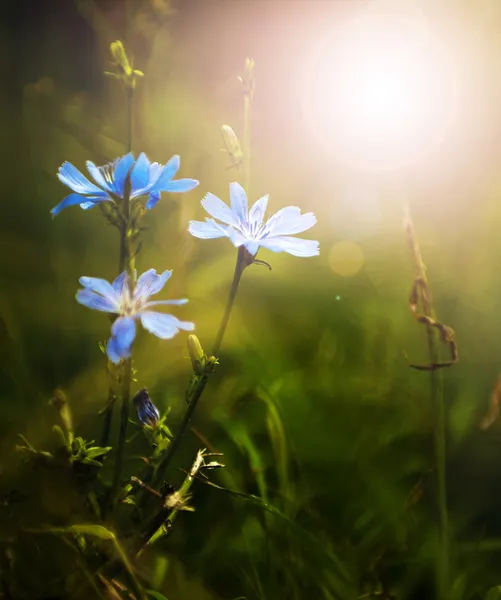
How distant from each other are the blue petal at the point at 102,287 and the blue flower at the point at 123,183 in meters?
0.06

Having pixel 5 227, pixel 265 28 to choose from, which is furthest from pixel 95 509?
pixel 265 28

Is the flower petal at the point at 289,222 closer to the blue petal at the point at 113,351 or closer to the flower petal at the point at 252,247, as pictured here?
the flower petal at the point at 252,247

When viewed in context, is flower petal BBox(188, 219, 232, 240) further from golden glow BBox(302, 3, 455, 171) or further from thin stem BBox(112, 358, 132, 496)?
golden glow BBox(302, 3, 455, 171)

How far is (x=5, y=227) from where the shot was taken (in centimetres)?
93

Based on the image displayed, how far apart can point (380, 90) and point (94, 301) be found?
79cm

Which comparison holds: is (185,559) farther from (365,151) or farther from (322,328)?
(365,151)

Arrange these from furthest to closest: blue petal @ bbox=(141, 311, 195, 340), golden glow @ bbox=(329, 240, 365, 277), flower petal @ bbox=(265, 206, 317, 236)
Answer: golden glow @ bbox=(329, 240, 365, 277), flower petal @ bbox=(265, 206, 317, 236), blue petal @ bbox=(141, 311, 195, 340)

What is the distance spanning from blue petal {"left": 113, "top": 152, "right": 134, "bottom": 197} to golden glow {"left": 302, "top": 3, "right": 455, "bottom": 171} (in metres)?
0.71

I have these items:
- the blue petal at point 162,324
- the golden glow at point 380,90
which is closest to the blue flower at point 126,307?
the blue petal at point 162,324

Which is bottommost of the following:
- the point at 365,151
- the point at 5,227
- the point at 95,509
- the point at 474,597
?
the point at 474,597

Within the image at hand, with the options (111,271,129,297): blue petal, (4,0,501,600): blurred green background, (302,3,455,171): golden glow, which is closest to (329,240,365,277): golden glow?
(4,0,501,600): blurred green background

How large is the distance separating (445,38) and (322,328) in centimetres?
61

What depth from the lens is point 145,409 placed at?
18.6 inches

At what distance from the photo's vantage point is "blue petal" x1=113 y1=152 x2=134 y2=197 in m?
0.43
